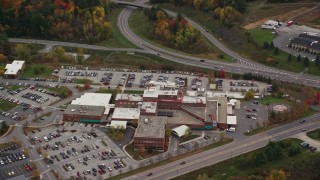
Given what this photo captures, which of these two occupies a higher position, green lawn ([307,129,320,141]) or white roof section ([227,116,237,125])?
green lawn ([307,129,320,141])

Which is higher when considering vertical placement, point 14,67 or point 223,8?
point 223,8

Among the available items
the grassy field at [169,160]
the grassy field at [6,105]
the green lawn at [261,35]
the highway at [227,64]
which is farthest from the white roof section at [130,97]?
the green lawn at [261,35]

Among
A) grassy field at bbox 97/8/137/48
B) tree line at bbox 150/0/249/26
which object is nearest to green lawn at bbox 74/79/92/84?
grassy field at bbox 97/8/137/48

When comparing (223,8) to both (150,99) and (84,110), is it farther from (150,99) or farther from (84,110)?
(84,110)

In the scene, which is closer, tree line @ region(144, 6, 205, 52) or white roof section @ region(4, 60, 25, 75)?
white roof section @ region(4, 60, 25, 75)

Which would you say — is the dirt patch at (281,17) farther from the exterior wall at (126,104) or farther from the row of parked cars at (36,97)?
the row of parked cars at (36,97)

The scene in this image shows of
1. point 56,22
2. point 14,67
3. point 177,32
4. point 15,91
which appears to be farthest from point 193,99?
point 56,22

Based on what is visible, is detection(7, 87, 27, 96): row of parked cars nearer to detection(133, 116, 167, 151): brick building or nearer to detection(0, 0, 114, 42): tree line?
detection(0, 0, 114, 42): tree line
